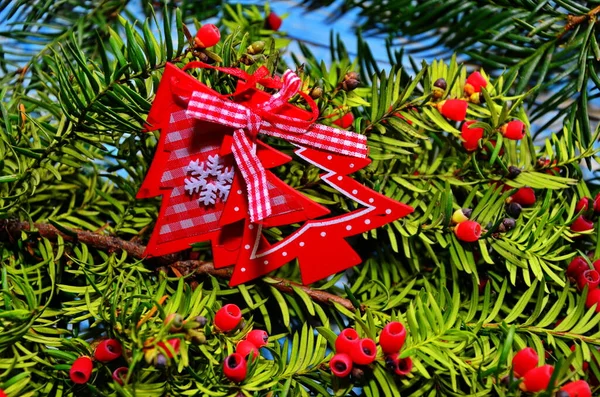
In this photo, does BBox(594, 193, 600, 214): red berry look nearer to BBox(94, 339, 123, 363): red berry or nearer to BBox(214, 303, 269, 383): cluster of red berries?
BBox(214, 303, 269, 383): cluster of red berries

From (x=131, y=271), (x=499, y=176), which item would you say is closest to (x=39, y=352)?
(x=131, y=271)

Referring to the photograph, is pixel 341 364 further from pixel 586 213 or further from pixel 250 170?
pixel 586 213

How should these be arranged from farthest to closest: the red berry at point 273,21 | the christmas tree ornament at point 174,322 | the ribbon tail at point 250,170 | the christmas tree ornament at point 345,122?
the red berry at point 273,21, the christmas tree ornament at point 345,122, the ribbon tail at point 250,170, the christmas tree ornament at point 174,322

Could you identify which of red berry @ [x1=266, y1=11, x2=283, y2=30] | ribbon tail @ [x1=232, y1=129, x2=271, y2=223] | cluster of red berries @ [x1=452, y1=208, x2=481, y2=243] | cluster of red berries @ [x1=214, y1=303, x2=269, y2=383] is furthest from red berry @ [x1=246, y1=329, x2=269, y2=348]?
red berry @ [x1=266, y1=11, x2=283, y2=30]

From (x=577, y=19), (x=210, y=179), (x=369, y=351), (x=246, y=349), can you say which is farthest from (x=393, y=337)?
(x=577, y=19)

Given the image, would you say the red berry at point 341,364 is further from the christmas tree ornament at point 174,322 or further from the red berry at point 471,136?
the red berry at point 471,136

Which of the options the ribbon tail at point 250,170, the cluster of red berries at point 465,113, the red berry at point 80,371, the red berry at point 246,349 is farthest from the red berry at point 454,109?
the red berry at point 80,371
